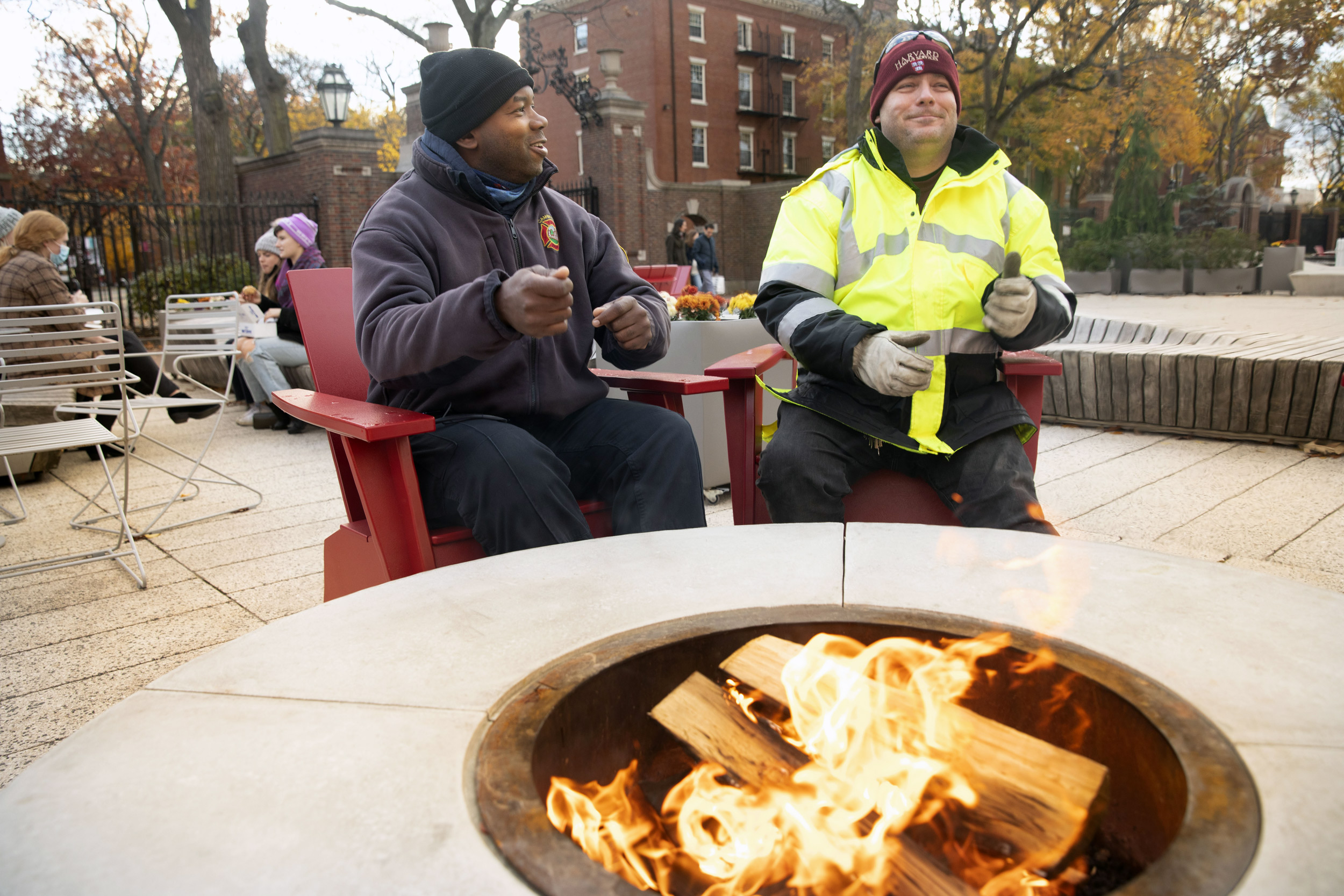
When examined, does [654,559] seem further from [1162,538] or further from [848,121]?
[848,121]

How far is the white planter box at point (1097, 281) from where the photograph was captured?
19562 mm

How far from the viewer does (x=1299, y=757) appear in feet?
2.90

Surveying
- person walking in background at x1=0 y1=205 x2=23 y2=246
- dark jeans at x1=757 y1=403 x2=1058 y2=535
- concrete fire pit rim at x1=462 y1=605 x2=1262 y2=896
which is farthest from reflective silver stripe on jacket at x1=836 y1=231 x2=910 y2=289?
person walking in background at x1=0 y1=205 x2=23 y2=246

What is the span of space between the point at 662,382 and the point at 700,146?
32.2 metres

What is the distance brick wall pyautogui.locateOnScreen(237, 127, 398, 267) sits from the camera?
542 inches

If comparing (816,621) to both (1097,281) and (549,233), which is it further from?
(1097,281)

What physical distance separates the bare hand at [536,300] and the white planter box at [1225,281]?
19975 mm

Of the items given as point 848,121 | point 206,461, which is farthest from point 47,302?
point 848,121

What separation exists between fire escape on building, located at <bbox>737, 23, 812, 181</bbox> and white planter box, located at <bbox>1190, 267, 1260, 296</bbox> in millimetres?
17436

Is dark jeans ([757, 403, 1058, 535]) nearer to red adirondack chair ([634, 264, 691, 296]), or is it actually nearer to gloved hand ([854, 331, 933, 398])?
gloved hand ([854, 331, 933, 398])

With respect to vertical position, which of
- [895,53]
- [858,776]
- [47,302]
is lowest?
[858,776]

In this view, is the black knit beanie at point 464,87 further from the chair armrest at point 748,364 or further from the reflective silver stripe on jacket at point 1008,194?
the reflective silver stripe on jacket at point 1008,194

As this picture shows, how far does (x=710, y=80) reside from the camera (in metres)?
32.4

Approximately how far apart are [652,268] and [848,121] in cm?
1033
